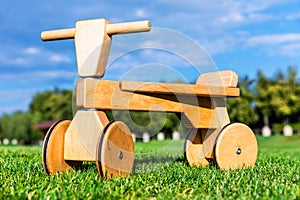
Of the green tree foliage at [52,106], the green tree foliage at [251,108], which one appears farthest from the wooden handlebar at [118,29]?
the green tree foliage at [52,106]

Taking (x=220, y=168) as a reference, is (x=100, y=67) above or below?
above

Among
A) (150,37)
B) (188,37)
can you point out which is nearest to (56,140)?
(150,37)

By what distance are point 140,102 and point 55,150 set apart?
947 mm

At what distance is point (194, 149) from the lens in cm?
497

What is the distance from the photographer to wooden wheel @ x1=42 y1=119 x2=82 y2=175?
148 inches

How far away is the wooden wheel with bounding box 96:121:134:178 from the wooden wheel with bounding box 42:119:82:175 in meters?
0.61

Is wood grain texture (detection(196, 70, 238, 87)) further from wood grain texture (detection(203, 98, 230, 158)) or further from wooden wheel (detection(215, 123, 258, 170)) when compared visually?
wooden wheel (detection(215, 123, 258, 170))

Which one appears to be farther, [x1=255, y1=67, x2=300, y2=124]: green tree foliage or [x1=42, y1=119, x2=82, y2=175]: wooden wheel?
[x1=255, y1=67, x2=300, y2=124]: green tree foliage

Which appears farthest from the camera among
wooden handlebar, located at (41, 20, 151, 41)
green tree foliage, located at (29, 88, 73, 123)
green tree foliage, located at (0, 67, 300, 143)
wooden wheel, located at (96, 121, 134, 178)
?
green tree foliage, located at (29, 88, 73, 123)

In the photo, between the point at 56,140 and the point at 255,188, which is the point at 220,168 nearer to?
the point at 255,188

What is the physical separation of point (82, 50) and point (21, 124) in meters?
39.1

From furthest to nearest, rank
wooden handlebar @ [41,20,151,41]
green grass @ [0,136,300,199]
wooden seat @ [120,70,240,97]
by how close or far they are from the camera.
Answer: wooden seat @ [120,70,240,97] < wooden handlebar @ [41,20,151,41] < green grass @ [0,136,300,199]

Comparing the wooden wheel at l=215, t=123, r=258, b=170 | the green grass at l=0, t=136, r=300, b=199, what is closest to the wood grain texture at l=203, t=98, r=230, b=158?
the wooden wheel at l=215, t=123, r=258, b=170

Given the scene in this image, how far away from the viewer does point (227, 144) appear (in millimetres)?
4301
